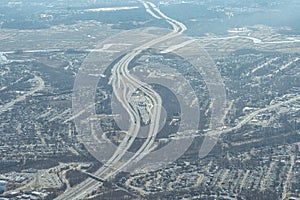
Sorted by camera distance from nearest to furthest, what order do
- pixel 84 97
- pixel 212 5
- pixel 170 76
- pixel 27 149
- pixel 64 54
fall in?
pixel 27 149 < pixel 84 97 < pixel 170 76 < pixel 64 54 < pixel 212 5

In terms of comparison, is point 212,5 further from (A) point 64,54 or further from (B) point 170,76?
(B) point 170,76

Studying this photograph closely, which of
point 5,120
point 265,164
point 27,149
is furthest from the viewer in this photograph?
point 5,120

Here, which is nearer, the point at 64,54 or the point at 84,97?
the point at 84,97

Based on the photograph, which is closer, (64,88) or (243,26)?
(64,88)

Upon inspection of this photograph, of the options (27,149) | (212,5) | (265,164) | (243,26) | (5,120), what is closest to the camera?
(265,164)

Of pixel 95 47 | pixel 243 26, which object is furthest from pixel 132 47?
pixel 243 26

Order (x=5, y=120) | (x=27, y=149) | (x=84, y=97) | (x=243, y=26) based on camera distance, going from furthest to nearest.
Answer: (x=243, y=26), (x=84, y=97), (x=5, y=120), (x=27, y=149)

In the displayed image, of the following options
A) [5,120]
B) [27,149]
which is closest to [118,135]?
[27,149]

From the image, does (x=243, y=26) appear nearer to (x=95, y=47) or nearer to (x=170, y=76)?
(x=95, y=47)

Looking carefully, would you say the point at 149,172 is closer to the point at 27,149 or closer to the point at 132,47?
the point at 27,149
